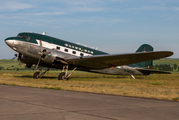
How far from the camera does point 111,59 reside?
25.7 meters

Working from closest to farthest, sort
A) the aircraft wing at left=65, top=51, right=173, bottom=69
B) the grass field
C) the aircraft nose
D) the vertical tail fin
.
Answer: the grass field < the aircraft wing at left=65, top=51, right=173, bottom=69 < the aircraft nose < the vertical tail fin

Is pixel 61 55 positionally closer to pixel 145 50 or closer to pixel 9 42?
pixel 9 42

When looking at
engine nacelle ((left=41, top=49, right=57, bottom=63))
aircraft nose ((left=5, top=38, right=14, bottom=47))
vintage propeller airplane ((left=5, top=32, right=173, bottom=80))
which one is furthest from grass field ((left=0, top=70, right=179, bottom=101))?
aircraft nose ((left=5, top=38, right=14, bottom=47))

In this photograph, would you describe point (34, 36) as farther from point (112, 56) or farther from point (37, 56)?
point (112, 56)

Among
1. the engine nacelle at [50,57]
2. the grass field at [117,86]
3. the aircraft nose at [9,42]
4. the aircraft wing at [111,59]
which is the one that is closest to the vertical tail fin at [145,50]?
the aircraft wing at [111,59]

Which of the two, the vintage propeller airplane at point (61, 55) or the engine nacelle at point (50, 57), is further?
the engine nacelle at point (50, 57)

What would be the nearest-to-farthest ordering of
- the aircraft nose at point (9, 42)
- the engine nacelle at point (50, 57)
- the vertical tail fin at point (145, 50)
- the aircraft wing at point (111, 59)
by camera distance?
the aircraft wing at point (111, 59)
the aircraft nose at point (9, 42)
the engine nacelle at point (50, 57)
the vertical tail fin at point (145, 50)

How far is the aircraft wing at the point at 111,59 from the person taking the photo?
22948 mm

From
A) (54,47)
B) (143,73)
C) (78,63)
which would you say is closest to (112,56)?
(78,63)

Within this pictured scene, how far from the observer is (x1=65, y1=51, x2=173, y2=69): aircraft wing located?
22948 mm

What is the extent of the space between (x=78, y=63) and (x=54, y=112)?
20042 mm

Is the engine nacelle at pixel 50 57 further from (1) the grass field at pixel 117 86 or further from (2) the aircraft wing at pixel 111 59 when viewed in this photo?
(1) the grass field at pixel 117 86

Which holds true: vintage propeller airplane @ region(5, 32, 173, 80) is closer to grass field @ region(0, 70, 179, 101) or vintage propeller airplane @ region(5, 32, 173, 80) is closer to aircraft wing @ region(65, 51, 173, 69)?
aircraft wing @ region(65, 51, 173, 69)

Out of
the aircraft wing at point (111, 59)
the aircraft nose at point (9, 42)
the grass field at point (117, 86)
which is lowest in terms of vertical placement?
the grass field at point (117, 86)
